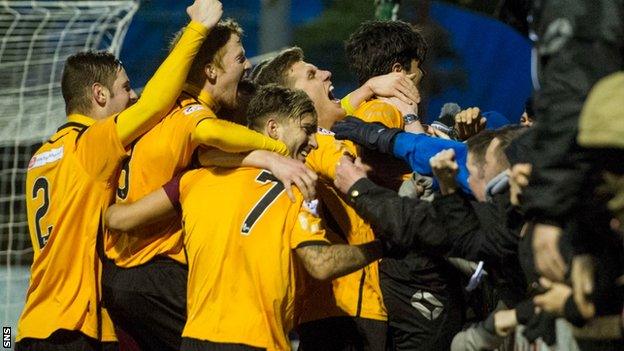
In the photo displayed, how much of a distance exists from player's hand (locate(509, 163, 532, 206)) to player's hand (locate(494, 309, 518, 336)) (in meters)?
0.42

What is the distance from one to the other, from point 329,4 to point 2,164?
3123mm

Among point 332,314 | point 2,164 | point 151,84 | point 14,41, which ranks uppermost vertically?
point 151,84

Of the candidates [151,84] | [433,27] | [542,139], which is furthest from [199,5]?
[433,27]

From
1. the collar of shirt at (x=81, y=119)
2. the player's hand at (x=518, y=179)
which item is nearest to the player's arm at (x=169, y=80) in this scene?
the collar of shirt at (x=81, y=119)

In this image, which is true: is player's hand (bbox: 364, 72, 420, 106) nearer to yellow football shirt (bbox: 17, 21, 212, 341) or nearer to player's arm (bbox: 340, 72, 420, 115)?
player's arm (bbox: 340, 72, 420, 115)

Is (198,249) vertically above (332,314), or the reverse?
(198,249)

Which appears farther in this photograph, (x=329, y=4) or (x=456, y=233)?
(x=329, y=4)

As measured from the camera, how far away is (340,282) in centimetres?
557

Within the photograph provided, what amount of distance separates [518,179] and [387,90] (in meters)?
1.94

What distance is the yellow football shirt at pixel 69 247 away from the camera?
568 centimetres

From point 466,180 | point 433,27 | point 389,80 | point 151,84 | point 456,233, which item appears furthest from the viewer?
point 433,27

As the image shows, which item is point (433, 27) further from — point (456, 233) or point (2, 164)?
point (456, 233)

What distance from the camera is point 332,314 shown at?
5.50 metres

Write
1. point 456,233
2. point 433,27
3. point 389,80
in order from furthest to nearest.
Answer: point 433,27
point 389,80
point 456,233
